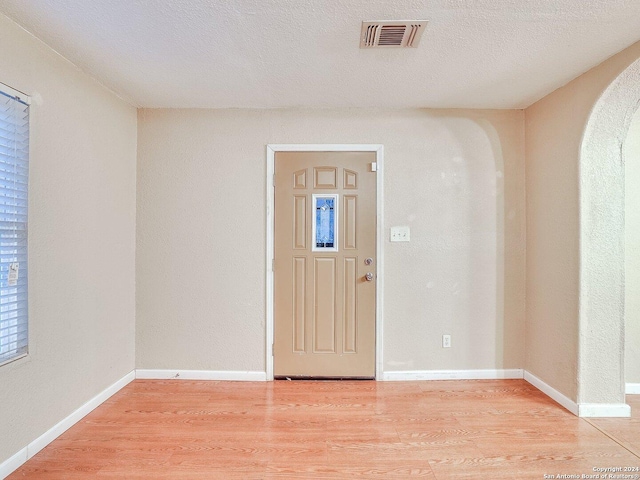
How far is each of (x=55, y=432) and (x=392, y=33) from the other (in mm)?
3033

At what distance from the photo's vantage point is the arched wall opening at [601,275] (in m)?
2.30

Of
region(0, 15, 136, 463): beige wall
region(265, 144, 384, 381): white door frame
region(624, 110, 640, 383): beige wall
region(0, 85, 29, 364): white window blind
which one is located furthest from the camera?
region(265, 144, 384, 381): white door frame

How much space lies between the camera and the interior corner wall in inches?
91.5

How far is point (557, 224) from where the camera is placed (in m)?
2.52

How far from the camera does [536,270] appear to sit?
2.77m

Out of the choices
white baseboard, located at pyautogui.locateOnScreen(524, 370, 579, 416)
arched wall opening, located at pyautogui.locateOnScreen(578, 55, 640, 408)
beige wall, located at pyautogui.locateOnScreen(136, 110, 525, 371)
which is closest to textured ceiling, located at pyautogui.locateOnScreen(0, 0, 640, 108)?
beige wall, located at pyautogui.locateOnScreen(136, 110, 525, 371)

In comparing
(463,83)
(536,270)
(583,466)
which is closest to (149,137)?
(463,83)

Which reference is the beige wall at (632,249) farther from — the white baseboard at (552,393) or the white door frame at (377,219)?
the white door frame at (377,219)

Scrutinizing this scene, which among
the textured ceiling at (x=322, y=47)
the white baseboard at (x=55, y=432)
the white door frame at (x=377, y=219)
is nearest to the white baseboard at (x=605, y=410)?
the white door frame at (x=377, y=219)

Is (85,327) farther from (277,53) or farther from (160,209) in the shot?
(277,53)

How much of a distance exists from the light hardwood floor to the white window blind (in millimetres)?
740

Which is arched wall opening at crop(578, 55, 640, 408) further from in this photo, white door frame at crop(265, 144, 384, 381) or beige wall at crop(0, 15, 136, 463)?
beige wall at crop(0, 15, 136, 463)

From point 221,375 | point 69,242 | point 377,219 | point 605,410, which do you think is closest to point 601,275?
point 605,410

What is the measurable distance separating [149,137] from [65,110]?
0.80m
